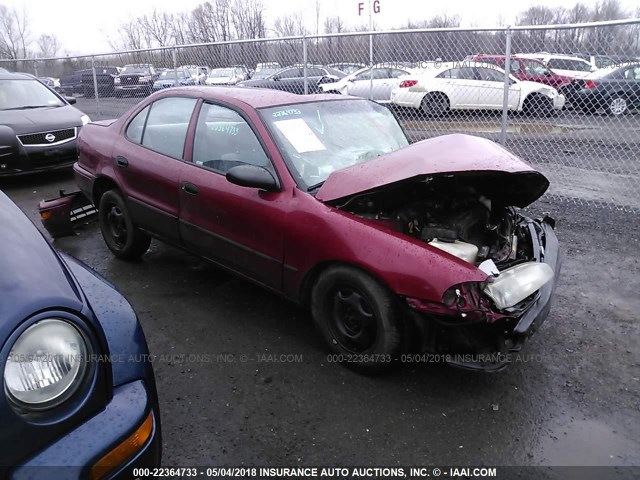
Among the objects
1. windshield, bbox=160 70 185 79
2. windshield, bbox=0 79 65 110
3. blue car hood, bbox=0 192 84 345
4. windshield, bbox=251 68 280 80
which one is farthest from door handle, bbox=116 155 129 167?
windshield, bbox=160 70 185 79

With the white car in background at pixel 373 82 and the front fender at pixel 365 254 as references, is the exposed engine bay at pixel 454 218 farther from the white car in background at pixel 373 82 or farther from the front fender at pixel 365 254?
the white car in background at pixel 373 82

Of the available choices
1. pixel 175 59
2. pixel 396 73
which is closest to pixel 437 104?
pixel 396 73

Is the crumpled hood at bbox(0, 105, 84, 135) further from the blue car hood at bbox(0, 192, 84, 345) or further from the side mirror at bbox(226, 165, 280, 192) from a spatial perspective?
the blue car hood at bbox(0, 192, 84, 345)

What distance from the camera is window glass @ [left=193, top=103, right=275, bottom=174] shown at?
3379 millimetres

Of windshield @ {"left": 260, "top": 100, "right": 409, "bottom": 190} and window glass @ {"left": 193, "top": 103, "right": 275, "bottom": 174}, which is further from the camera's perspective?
window glass @ {"left": 193, "top": 103, "right": 275, "bottom": 174}

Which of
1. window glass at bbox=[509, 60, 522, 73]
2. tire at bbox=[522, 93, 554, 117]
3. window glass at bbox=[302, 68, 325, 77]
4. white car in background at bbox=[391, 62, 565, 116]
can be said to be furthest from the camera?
window glass at bbox=[302, 68, 325, 77]

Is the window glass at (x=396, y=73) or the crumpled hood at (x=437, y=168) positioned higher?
the window glass at (x=396, y=73)

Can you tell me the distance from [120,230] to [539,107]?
20.3ft

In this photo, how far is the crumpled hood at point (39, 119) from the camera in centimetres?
721

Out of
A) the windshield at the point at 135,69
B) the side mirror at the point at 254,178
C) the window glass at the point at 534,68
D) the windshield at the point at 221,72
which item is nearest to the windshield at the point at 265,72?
the windshield at the point at 221,72

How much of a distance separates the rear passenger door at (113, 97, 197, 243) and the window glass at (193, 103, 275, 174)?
0.19 meters

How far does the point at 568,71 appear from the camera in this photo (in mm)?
10133

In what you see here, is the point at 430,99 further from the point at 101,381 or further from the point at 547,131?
the point at 101,381

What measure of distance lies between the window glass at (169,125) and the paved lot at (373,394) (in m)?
1.17
